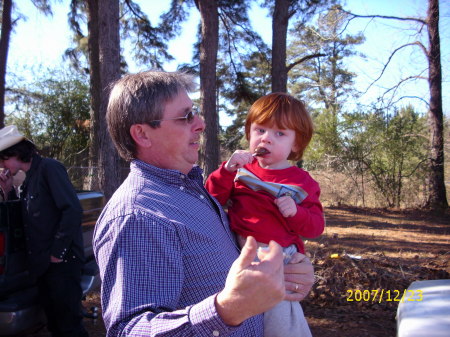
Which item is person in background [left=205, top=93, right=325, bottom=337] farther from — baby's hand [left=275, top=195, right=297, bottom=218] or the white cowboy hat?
the white cowboy hat

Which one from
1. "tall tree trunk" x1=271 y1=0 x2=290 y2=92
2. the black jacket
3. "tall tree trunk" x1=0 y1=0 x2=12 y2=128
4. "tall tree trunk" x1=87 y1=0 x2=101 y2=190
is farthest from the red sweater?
"tall tree trunk" x1=0 y1=0 x2=12 y2=128

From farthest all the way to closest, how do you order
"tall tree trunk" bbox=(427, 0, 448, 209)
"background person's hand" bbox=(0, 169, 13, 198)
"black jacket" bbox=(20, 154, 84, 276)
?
"tall tree trunk" bbox=(427, 0, 448, 209) → "background person's hand" bbox=(0, 169, 13, 198) → "black jacket" bbox=(20, 154, 84, 276)

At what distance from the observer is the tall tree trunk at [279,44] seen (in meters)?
10.1

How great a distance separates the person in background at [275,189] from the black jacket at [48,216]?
1629mm

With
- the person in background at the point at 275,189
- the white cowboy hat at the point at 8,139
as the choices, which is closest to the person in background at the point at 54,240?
the white cowboy hat at the point at 8,139

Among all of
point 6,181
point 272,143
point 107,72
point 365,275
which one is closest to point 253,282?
point 272,143

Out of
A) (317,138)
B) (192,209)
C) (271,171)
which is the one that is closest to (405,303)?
(271,171)

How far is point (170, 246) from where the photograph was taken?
1284mm

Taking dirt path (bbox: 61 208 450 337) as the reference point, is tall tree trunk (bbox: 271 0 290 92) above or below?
above

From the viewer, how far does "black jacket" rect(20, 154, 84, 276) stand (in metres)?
3.13

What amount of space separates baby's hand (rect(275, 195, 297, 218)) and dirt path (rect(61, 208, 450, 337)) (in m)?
2.69

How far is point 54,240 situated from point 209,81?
6.82m
